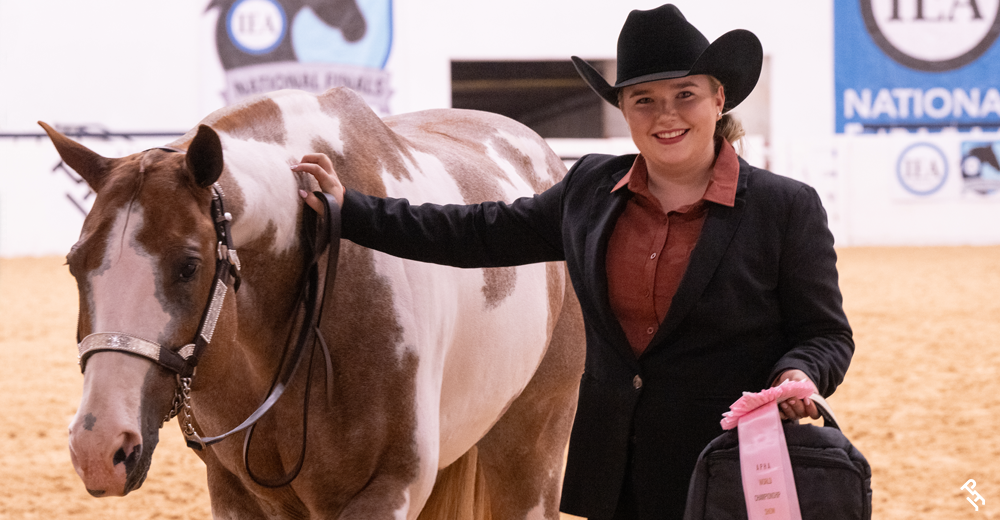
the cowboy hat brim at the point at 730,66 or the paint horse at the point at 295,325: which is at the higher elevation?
the cowboy hat brim at the point at 730,66

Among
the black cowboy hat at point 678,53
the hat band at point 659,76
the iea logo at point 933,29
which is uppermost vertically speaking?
the iea logo at point 933,29

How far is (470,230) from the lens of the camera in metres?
2.06

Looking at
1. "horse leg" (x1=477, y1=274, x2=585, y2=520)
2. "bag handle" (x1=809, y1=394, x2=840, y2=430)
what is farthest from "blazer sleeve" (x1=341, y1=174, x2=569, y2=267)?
"horse leg" (x1=477, y1=274, x2=585, y2=520)

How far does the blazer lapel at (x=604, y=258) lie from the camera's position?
1.73 metres

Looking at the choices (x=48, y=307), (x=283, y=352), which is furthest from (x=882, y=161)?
(x=283, y=352)

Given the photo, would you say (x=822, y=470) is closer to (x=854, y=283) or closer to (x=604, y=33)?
(x=854, y=283)

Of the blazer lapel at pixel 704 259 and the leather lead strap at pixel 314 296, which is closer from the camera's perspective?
the blazer lapel at pixel 704 259

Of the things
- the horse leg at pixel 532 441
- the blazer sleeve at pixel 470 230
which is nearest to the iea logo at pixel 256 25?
the horse leg at pixel 532 441

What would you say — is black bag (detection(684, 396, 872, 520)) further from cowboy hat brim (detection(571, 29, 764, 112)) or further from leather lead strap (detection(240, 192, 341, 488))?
leather lead strap (detection(240, 192, 341, 488))

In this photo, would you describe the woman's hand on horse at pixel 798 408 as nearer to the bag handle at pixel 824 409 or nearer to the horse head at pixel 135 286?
the bag handle at pixel 824 409

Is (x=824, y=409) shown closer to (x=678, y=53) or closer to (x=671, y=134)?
(x=671, y=134)

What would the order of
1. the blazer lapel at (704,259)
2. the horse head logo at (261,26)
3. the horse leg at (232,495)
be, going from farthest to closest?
the horse head logo at (261,26)
the horse leg at (232,495)
the blazer lapel at (704,259)

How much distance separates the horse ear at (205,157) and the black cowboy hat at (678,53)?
737 millimetres

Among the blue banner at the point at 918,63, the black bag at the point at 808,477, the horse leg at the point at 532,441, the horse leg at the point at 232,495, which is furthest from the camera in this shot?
the blue banner at the point at 918,63
